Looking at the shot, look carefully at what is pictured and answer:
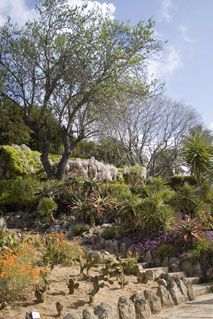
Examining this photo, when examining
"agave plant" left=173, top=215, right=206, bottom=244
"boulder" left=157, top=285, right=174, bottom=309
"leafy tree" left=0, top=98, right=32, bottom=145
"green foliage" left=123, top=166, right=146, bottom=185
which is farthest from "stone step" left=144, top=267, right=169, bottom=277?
"leafy tree" left=0, top=98, right=32, bottom=145

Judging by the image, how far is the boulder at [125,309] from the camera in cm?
449

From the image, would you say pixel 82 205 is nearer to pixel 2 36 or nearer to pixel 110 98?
pixel 110 98

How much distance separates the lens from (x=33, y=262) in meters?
6.29

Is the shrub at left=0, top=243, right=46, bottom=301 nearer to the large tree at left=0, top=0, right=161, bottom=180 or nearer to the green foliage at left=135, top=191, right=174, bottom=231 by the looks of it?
the green foliage at left=135, top=191, right=174, bottom=231

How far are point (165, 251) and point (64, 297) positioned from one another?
3.91 meters

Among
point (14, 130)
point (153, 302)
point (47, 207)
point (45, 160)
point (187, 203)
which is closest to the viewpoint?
point (153, 302)

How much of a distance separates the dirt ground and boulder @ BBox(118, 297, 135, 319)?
1.35ft

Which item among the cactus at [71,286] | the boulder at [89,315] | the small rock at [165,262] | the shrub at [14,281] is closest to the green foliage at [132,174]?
the small rock at [165,262]

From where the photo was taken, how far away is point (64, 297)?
5066 millimetres

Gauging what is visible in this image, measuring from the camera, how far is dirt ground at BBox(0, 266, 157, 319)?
448 centimetres

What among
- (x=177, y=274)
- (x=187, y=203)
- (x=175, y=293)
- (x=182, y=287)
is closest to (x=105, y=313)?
(x=175, y=293)

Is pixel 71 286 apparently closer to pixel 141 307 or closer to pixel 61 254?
pixel 141 307

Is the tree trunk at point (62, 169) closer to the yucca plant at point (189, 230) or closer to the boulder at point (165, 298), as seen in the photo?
the yucca plant at point (189, 230)

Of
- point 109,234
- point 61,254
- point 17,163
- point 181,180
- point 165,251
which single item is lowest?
point 165,251
